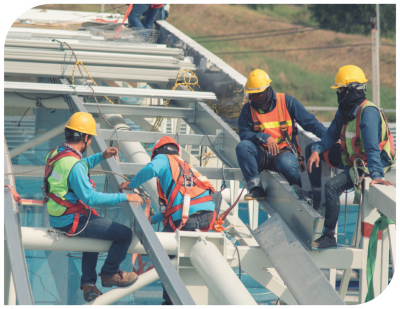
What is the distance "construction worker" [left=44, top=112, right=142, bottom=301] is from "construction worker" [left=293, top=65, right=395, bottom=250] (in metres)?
2.00

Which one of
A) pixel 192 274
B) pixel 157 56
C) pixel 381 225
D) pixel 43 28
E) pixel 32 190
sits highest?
pixel 43 28

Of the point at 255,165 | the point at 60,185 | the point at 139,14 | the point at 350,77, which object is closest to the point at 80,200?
the point at 60,185

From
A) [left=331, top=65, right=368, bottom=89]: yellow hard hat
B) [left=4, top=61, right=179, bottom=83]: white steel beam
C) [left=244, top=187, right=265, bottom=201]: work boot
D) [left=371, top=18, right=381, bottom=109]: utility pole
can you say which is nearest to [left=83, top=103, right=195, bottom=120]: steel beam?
[left=4, top=61, right=179, bottom=83]: white steel beam

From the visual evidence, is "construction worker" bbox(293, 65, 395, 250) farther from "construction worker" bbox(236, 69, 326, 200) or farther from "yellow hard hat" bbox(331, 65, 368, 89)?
"construction worker" bbox(236, 69, 326, 200)

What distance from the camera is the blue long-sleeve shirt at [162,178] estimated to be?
206 inches

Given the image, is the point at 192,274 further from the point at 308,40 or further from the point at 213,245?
the point at 308,40

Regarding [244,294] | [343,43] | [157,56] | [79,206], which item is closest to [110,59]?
[157,56]

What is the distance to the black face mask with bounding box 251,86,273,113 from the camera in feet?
20.5

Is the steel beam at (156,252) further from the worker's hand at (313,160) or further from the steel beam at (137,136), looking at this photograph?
the worker's hand at (313,160)

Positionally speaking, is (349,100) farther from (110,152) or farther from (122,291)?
(122,291)

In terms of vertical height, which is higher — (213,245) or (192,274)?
(213,245)

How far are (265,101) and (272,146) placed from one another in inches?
23.3

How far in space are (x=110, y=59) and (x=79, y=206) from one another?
17.8 feet

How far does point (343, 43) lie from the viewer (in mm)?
49344
